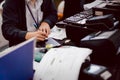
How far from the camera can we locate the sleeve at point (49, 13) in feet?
7.39

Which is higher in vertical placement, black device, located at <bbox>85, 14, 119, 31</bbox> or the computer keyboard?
black device, located at <bbox>85, 14, 119, 31</bbox>

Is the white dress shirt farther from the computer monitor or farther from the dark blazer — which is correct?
the computer monitor

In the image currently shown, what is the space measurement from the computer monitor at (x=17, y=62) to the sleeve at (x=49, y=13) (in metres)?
1.07

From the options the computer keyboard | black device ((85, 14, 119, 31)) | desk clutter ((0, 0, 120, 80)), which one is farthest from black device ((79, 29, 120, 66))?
the computer keyboard

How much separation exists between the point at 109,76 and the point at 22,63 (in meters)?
0.40

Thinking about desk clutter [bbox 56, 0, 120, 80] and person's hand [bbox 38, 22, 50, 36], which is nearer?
desk clutter [bbox 56, 0, 120, 80]

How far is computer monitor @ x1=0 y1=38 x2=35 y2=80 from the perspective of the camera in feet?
3.46

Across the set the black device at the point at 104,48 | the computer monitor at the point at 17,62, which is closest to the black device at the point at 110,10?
the black device at the point at 104,48

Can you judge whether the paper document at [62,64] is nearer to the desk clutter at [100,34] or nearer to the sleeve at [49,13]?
the desk clutter at [100,34]

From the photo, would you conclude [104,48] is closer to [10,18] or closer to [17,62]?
[17,62]

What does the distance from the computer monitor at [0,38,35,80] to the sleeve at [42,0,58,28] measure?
1.07 metres

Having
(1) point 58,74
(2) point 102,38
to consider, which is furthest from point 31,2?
(1) point 58,74

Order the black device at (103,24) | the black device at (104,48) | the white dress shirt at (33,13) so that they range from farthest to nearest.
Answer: the white dress shirt at (33,13) → the black device at (103,24) → the black device at (104,48)

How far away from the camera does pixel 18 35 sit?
1.93 m
